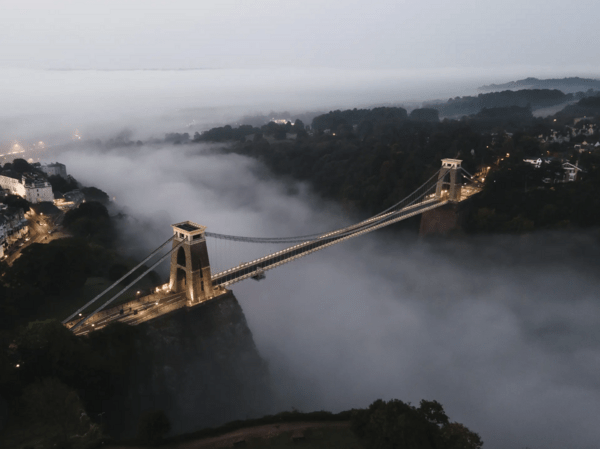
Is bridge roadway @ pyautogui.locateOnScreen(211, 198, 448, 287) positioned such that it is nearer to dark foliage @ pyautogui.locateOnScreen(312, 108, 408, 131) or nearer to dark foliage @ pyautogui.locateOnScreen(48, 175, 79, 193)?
dark foliage @ pyautogui.locateOnScreen(48, 175, 79, 193)

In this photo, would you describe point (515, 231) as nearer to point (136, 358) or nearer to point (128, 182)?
point (136, 358)

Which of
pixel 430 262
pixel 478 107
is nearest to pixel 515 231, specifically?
pixel 430 262

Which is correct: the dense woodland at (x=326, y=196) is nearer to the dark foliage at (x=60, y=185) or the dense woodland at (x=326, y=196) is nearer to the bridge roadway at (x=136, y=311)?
the dark foliage at (x=60, y=185)

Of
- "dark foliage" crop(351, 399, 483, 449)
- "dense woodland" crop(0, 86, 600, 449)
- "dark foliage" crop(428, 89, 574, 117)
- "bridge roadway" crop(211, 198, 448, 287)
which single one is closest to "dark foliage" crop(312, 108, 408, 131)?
"dense woodland" crop(0, 86, 600, 449)

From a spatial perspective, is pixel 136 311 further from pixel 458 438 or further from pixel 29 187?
pixel 29 187

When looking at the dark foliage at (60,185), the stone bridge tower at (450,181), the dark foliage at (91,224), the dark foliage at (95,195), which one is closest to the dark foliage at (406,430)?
the dark foliage at (91,224)

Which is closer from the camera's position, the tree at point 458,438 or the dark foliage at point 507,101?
the tree at point 458,438

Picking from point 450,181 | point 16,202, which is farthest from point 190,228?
point 450,181
